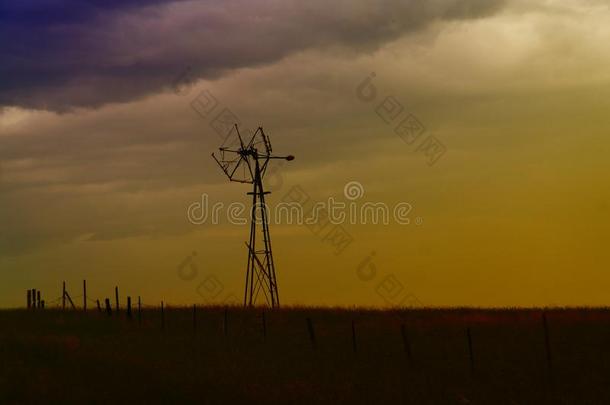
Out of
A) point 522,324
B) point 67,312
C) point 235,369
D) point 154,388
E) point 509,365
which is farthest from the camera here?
point 67,312

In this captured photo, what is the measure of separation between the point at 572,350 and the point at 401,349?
24.9 ft

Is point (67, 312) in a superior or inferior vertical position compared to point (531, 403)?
superior

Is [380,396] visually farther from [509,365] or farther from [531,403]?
[509,365]

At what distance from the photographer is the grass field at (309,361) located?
26.3 meters

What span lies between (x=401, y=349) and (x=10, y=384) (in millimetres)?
17846

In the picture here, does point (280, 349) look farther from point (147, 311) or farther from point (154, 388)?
point (147, 311)

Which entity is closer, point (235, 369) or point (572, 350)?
point (235, 369)

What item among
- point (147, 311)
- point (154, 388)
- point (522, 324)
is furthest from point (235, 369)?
point (147, 311)

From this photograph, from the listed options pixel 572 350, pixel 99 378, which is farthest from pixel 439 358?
pixel 99 378

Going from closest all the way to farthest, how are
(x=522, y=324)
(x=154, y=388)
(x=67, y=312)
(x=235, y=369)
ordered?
(x=154, y=388)
(x=235, y=369)
(x=522, y=324)
(x=67, y=312)

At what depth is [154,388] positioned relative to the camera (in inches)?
1030

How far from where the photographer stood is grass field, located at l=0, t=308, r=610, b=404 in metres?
26.3

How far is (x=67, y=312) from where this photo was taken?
2280 inches

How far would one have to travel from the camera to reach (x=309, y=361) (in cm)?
3362
